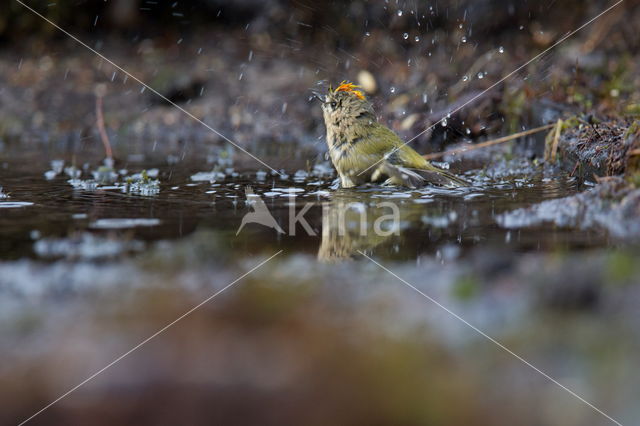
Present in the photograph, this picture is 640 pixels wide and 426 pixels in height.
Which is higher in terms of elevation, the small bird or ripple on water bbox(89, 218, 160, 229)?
the small bird

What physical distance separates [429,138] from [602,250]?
→ 12.7 ft

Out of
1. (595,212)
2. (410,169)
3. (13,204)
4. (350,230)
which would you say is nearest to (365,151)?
(410,169)

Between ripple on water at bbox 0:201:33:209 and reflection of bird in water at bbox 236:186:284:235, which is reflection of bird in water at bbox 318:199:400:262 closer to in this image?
reflection of bird in water at bbox 236:186:284:235

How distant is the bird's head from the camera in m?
4.88

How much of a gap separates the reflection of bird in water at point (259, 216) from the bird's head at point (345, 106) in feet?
3.15

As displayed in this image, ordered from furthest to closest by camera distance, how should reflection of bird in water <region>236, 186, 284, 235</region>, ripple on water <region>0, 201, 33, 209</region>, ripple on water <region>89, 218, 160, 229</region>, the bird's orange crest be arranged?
1. the bird's orange crest
2. ripple on water <region>0, 201, 33, 209</region>
3. reflection of bird in water <region>236, 186, 284, 235</region>
4. ripple on water <region>89, 218, 160, 229</region>

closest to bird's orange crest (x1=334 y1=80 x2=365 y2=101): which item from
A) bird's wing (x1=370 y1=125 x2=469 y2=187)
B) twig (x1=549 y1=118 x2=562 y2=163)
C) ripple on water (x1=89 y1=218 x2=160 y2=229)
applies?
bird's wing (x1=370 y1=125 x2=469 y2=187)

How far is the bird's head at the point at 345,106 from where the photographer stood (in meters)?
4.88

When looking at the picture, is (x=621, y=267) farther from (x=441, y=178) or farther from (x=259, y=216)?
(x=441, y=178)

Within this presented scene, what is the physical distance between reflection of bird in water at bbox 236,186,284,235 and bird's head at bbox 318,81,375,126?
96 centimetres

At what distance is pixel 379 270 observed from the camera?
2828mm

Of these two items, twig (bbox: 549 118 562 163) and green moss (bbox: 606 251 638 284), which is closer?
green moss (bbox: 606 251 638 284)

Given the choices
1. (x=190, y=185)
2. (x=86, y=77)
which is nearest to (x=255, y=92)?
(x=86, y=77)

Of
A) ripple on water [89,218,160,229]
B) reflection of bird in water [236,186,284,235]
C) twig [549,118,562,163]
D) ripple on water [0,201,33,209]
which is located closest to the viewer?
ripple on water [89,218,160,229]
